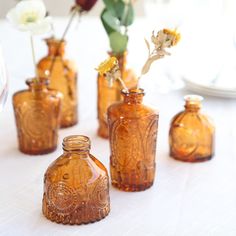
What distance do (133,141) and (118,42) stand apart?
0.27m

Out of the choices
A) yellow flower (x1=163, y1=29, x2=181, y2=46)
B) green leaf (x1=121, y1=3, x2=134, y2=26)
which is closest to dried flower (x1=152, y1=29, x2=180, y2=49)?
yellow flower (x1=163, y1=29, x2=181, y2=46)

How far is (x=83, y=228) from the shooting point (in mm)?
825

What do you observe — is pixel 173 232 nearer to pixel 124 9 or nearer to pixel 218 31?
pixel 124 9

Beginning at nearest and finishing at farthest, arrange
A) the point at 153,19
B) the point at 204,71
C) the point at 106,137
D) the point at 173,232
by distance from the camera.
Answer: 1. the point at 173,232
2. the point at 106,137
3. the point at 204,71
4. the point at 153,19

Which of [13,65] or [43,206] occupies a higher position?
[43,206]

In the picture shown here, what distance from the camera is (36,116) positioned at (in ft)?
3.67

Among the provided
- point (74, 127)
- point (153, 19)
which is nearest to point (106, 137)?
point (74, 127)

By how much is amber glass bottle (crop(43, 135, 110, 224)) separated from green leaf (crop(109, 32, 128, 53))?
35cm

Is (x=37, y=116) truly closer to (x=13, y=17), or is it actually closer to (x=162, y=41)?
(x=13, y=17)

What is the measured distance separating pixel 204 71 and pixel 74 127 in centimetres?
53

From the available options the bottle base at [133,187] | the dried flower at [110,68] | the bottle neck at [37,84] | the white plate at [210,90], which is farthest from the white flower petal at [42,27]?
the white plate at [210,90]

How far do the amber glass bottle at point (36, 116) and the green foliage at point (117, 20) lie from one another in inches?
6.4

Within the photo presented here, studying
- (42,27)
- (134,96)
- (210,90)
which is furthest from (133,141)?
(210,90)

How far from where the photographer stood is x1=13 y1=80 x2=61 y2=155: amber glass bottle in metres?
1.12
